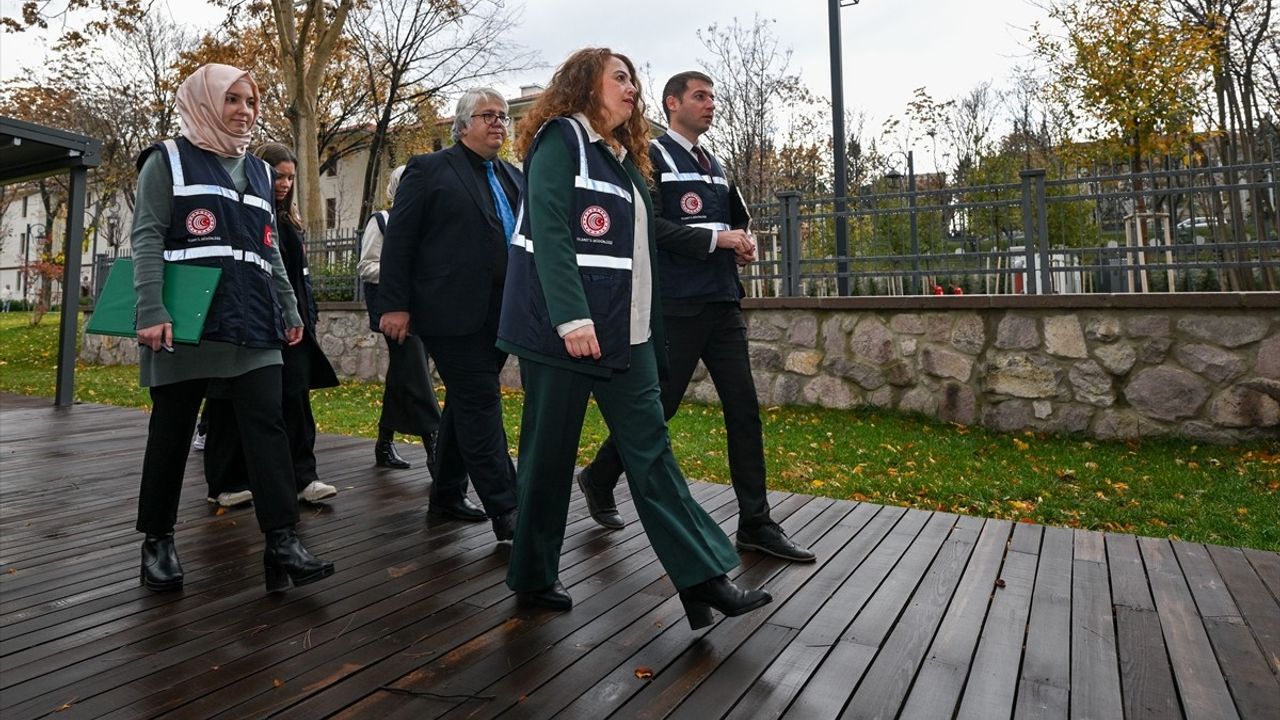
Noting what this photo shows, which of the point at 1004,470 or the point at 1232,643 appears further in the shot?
the point at 1004,470

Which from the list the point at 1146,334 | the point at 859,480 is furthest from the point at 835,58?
the point at 859,480

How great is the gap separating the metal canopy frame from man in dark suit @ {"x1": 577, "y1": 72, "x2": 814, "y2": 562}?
774 centimetres

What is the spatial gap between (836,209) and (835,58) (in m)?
3.29

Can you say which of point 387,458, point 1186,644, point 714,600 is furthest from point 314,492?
point 1186,644

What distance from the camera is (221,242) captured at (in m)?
2.80

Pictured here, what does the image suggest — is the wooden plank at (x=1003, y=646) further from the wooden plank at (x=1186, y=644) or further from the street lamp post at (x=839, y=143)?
the street lamp post at (x=839, y=143)

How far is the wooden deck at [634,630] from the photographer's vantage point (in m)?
2.04

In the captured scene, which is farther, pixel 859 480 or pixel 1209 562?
pixel 859 480

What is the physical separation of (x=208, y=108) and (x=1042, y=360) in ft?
21.2

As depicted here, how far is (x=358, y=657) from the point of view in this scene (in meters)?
2.29

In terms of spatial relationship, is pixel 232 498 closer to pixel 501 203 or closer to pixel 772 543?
pixel 501 203

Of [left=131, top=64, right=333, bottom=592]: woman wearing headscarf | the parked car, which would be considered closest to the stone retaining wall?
the parked car

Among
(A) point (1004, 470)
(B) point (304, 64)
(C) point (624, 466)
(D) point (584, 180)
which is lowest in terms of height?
(A) point (1004, 470)

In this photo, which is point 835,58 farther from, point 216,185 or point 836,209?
point 216,185
